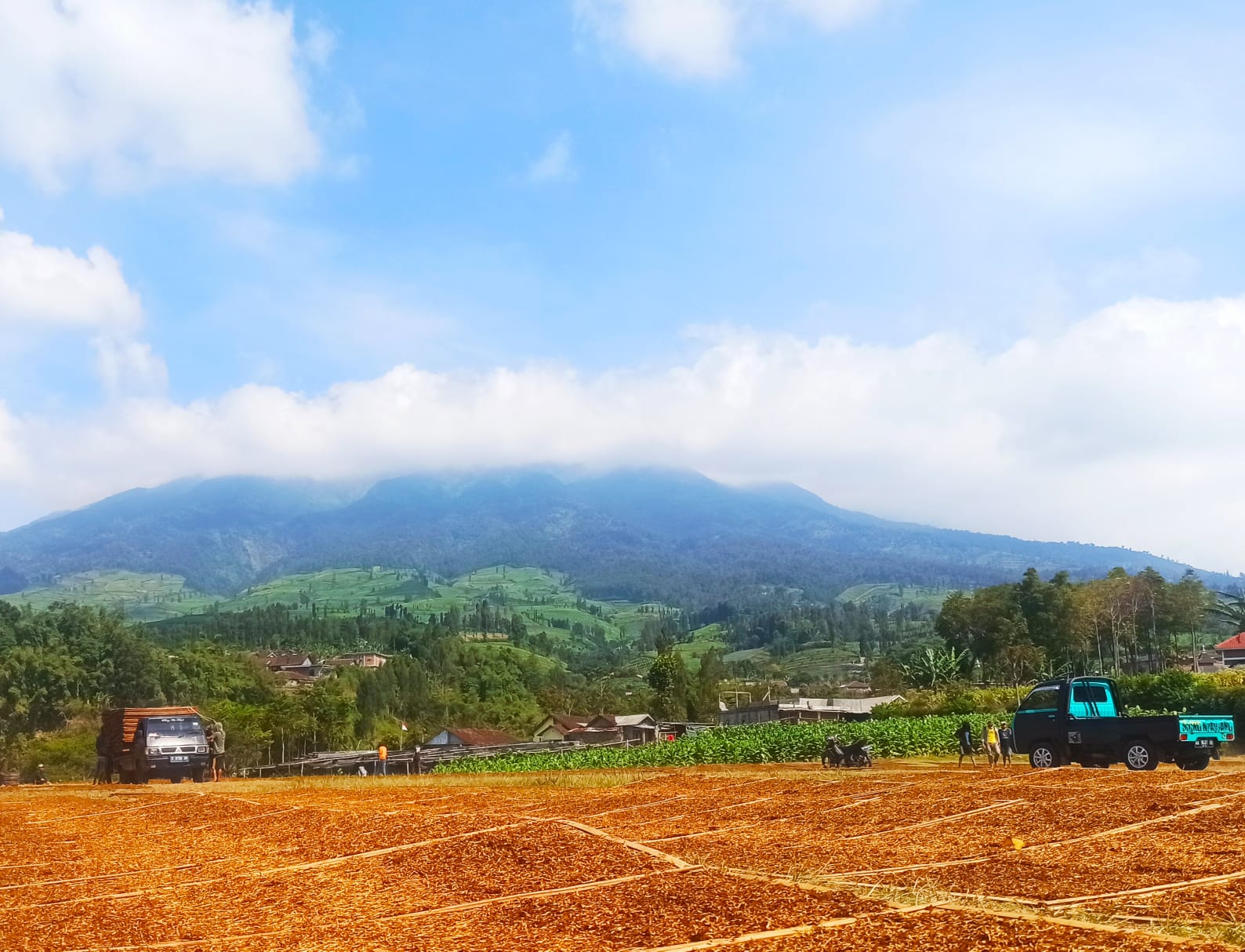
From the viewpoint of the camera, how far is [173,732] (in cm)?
3612

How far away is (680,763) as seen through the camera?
45.4 meters

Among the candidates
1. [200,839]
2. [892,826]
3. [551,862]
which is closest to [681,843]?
[551,862]

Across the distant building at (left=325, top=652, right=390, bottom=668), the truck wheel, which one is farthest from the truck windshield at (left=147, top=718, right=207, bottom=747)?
the distant building at (left=325, top=652, right=390, bottom=668)

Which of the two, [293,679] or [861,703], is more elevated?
[293,679]

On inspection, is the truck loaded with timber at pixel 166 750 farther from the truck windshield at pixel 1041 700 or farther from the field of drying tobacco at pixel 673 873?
the truck windshield at pixel 1041 700

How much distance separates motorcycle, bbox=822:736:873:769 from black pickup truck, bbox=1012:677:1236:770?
558 cm

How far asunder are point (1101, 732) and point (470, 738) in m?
75.6

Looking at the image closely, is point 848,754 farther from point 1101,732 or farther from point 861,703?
point 861,703

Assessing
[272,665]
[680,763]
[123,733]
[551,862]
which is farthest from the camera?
[272,665]

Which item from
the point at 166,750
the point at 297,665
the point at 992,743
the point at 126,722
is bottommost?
the point at 297,665

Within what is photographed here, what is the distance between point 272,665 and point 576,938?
159976mm

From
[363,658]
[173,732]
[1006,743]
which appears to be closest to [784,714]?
[173,732]

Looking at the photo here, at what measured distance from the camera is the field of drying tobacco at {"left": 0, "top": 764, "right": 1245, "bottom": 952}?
780cm

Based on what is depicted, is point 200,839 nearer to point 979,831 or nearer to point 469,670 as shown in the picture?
point 979,831
